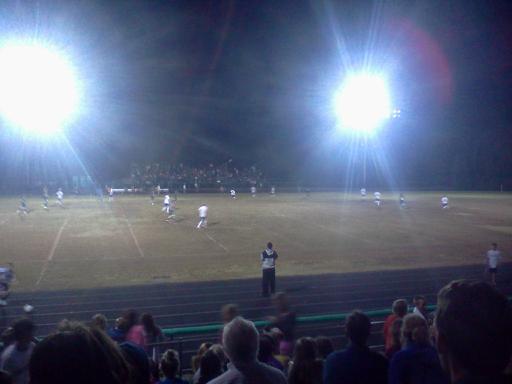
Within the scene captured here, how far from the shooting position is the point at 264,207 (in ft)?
127

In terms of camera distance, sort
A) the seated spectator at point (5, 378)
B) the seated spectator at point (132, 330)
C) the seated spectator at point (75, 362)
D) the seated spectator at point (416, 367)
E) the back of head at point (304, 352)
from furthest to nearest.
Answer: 1. the seated spectator at point (132, 330)
2. the back of head at point (304, 352)
3. the seated spectator at point (416, 367)
4. the seated spectator at point (5, 378)
5. the seated spectator at point (75, 362)

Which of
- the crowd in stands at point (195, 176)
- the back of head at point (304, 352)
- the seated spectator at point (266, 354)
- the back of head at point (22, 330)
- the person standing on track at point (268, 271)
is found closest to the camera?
the back of head at point (304, 352)

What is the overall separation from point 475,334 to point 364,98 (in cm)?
5489

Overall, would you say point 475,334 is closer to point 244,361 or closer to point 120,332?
point 244,361

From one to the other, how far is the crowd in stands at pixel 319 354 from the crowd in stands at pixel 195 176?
50556 mm

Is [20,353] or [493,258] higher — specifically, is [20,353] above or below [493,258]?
above

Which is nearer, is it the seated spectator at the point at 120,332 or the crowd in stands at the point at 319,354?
the crowd in stands at the point at 319,354

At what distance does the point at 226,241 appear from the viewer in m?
22.7

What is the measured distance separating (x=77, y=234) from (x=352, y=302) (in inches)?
622

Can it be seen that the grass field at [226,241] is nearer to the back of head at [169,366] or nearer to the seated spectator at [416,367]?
the back of head at [169,366]

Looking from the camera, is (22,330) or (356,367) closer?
(356,367)

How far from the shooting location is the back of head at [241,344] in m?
3.04

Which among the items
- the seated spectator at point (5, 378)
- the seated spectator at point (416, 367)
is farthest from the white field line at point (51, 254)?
the seated spectator at point (5, 378)

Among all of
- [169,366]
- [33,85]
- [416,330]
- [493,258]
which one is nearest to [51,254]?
[493,258]
